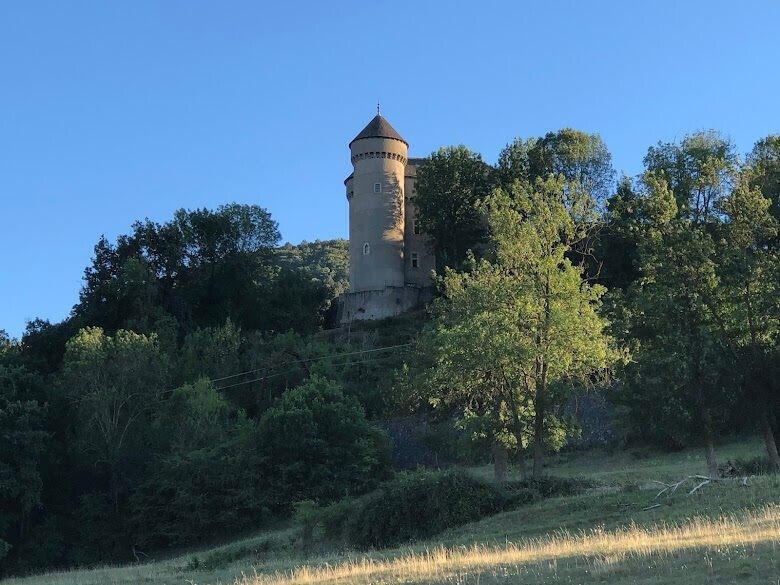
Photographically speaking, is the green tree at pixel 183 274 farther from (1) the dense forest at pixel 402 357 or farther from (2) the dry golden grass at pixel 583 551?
(2) the dry golden grass at pixel 583 551

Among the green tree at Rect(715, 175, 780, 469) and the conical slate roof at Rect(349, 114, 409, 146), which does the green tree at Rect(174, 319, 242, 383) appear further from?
the green tree at Rect(715, 175, 780, 469)

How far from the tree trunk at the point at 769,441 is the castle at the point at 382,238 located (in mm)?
39504

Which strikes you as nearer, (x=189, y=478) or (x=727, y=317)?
(x=727, y=317)

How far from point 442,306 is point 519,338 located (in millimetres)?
6987

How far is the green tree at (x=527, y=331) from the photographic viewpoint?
24.4 m

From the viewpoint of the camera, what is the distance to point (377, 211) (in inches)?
2552

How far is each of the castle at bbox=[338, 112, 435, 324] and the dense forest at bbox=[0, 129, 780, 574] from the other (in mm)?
→ 2613

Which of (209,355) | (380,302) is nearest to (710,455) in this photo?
(209,355)

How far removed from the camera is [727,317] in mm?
25266

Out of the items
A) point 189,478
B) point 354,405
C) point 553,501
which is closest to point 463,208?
point 354,405

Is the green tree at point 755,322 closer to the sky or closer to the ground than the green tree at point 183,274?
closer to the ground

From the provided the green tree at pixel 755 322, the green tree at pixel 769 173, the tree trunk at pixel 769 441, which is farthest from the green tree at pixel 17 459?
the green tree at pixel 769 173

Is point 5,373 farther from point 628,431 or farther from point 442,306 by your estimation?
point 628,431

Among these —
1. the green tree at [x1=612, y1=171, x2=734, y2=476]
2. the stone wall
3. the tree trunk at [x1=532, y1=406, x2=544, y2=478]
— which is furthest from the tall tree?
the green tree at [x1=612, y1=171, x2=734, y2=476]
